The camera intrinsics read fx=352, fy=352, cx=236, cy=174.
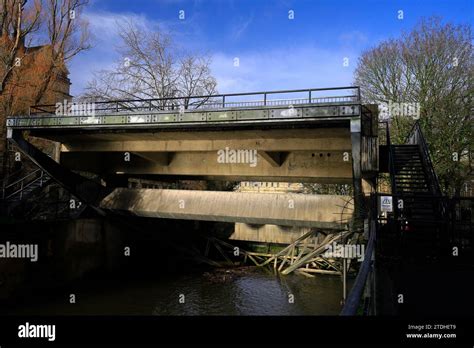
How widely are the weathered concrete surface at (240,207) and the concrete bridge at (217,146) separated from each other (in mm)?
A: 45

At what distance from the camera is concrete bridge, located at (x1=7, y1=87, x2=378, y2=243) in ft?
37.8

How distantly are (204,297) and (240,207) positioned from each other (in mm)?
4265

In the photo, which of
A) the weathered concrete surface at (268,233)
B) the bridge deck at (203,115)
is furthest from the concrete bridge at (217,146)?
the weathered concrete surface at (268,233)

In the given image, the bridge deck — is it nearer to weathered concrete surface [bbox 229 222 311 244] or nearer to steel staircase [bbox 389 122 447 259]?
steel staircase [bbox 389 122 447 259]

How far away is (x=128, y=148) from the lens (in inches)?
604

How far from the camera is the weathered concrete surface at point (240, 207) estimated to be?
47.3ft

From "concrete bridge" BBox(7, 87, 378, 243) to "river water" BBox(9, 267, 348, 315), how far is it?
11.3 feet

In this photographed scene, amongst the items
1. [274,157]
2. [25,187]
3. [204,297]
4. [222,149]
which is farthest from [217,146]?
[25,187]

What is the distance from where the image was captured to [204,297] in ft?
50.7

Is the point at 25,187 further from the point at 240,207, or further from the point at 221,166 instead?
the point at 240,207

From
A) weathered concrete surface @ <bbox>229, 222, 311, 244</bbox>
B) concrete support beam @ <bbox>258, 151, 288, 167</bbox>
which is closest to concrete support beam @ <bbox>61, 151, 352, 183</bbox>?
concrete support beam @ <bbox>258, 151, 288, 167</bbox>

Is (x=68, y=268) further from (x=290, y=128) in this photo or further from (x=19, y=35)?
(x=19, y=35)

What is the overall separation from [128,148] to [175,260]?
9.25 meters

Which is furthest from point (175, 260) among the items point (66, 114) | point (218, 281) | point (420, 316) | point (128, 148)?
point (420, 316)
